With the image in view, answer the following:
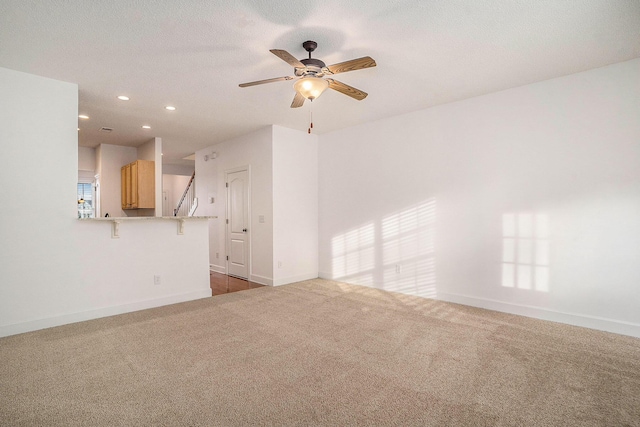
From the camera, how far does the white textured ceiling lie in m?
2.35

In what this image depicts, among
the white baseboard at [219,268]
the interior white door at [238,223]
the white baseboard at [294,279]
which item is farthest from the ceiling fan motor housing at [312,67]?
the white baseboard at [219,268]

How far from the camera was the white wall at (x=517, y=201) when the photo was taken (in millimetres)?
3221

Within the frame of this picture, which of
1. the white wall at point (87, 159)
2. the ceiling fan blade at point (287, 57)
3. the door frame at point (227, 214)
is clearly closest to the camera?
the ceiling fan blade at point (287, 57)

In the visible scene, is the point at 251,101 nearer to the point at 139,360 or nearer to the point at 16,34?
the point at 16,34

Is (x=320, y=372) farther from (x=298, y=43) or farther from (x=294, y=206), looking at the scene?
(x=294, y=206)

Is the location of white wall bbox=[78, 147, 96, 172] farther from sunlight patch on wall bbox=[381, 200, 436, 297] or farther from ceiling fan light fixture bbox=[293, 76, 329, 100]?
sunlight patch on wall bbox=[381, 200, 436, 297]

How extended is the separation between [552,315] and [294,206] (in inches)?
158

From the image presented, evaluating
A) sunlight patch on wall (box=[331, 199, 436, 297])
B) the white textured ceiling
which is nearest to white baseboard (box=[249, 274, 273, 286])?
sunlight patch on wall (box=[331, 199, 436, 297])

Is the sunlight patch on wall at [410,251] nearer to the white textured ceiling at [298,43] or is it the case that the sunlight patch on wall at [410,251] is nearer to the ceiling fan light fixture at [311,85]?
the white textured ceiling at [298,43]

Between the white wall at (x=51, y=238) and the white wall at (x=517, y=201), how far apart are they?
3551 mm

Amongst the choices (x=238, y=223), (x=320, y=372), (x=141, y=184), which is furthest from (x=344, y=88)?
(x=141, y=184)

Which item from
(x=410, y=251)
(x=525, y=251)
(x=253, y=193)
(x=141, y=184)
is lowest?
(x=410, y=251)

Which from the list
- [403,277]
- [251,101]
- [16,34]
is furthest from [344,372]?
[16,34]

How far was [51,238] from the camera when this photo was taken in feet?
11.4
